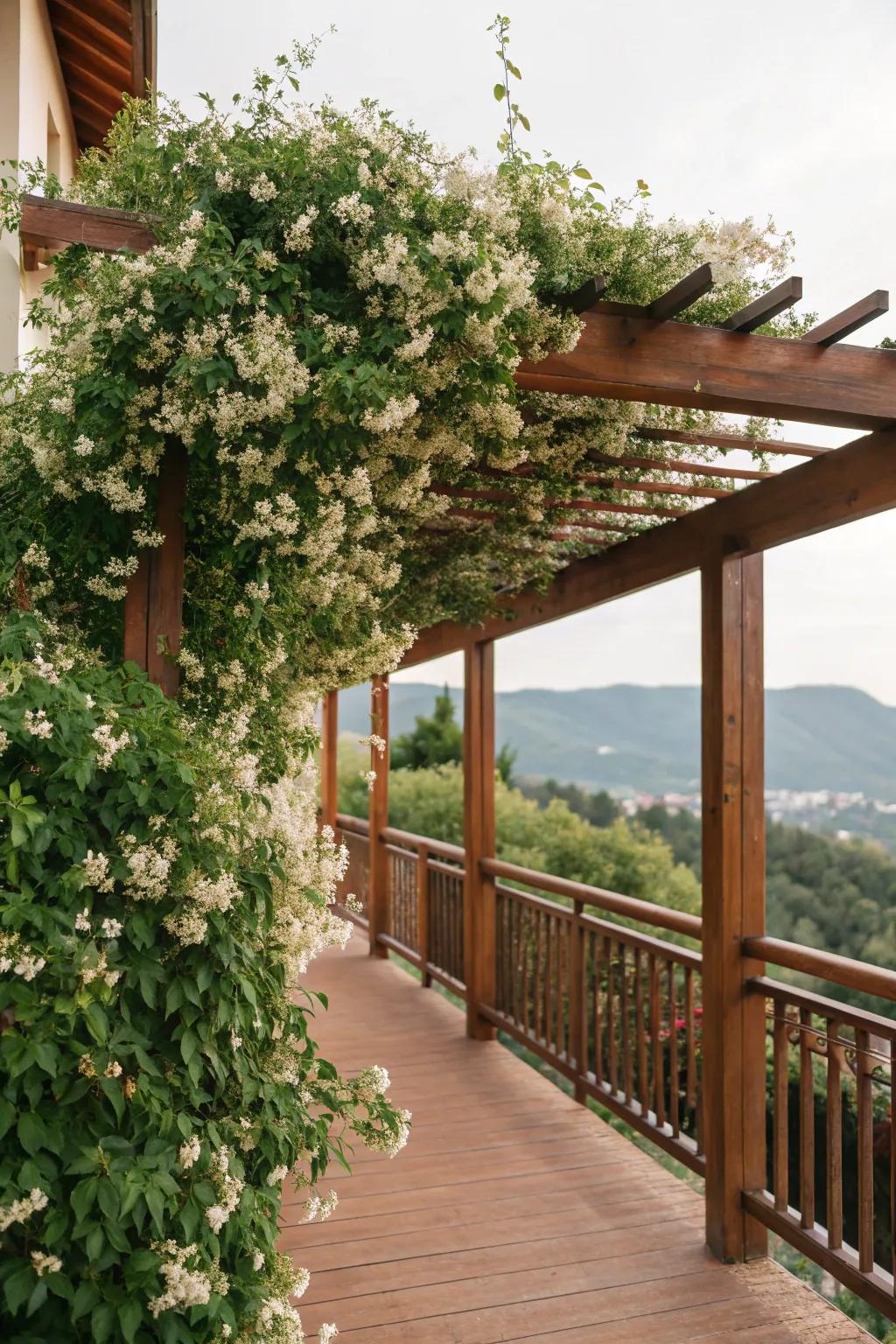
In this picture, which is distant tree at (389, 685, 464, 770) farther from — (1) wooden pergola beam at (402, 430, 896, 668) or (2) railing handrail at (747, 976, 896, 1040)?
(2) railing handrail at (747, 976, 896, 1040)

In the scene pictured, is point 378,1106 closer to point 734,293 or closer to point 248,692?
point 248,692

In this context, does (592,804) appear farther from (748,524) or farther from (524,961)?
(748,524)

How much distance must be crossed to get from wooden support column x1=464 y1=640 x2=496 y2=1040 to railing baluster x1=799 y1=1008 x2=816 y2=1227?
116 inches

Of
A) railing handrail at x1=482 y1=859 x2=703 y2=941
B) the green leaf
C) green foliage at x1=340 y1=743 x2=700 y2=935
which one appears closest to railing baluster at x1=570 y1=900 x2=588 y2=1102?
railing handrail at x1=482 y1=859 x2=703 y2=941

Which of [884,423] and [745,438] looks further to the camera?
[745,438]

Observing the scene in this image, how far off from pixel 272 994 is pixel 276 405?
1.32 m

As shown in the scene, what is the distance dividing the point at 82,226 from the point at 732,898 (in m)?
2.85

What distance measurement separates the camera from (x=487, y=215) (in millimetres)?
2367

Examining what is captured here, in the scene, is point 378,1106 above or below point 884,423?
below

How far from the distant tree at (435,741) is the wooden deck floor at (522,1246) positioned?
9.85 m

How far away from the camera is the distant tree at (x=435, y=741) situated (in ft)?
49.5

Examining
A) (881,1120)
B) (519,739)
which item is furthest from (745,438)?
(519,739)

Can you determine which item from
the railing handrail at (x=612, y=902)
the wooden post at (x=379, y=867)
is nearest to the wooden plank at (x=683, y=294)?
the railing handrail at (x=612, y=902)

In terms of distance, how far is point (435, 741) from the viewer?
49.7 ft
